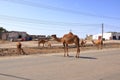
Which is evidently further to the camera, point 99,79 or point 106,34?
point 106,34

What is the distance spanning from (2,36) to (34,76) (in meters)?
87.8

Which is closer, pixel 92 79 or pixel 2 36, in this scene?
pixel 92 79

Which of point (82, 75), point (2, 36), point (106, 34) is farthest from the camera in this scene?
point (106, 34)

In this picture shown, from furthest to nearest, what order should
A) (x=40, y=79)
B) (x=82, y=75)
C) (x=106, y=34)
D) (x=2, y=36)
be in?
(x=106, y=34)
(x=2, y=36)
(x=82, y=75)
(x=40, y=79)

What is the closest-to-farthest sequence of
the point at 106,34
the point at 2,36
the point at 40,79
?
the point at 40,79
the point at 2,36
the point at 106,34

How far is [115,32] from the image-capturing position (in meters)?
130

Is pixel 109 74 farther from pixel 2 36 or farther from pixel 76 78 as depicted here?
pixel 2 36

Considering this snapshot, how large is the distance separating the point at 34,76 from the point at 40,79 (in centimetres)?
77

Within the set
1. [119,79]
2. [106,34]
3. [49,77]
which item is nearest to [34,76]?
[49,77]

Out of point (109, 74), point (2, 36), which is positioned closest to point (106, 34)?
point (2, 36)

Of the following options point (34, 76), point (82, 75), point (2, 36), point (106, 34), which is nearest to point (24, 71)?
point (34, 76)

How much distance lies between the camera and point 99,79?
12352 millimetres

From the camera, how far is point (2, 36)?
3875 inches

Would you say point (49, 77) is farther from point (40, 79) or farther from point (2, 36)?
point (2, 36)
